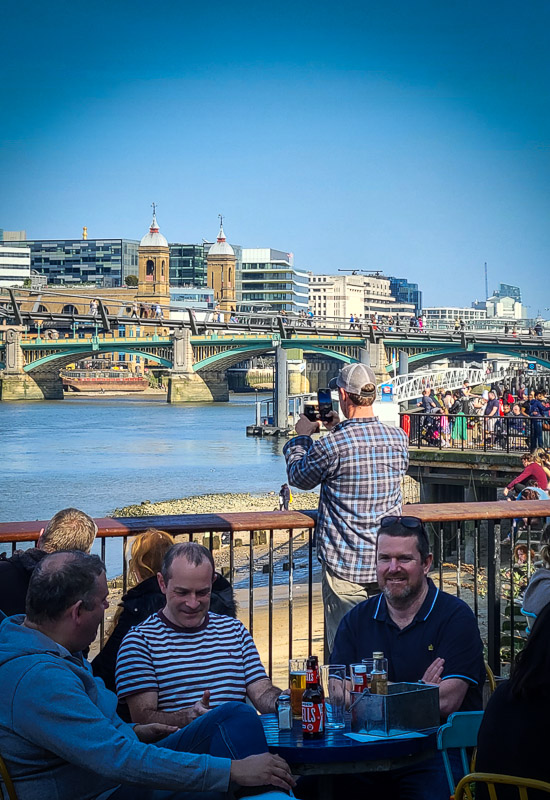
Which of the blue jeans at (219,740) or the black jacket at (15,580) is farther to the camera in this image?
the black jacket at (15,580)

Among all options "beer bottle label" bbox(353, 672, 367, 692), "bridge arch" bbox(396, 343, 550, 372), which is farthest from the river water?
"beer bottle label" bbox(353, 672, 367, 692)

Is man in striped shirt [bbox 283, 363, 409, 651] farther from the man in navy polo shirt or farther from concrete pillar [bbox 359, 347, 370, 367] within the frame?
concrete pillar [bbox 359, 347, 370, 367]

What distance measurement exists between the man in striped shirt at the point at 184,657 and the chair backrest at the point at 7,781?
0.62 m

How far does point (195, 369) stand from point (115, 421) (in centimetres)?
1016

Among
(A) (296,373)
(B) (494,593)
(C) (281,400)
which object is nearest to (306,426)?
(B) (494,593)

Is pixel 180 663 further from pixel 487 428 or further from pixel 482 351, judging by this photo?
pixel 482 351

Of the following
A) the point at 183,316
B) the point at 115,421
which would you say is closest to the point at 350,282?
the point at 183,316

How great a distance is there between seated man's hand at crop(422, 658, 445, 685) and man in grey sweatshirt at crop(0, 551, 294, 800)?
0.60 meters

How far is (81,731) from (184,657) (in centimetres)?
68

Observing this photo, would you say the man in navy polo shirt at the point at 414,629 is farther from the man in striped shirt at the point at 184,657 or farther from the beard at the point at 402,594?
the man in striped shirt at the point at 184,657

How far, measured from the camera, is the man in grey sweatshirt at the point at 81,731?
79.6 inches

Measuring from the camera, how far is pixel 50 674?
2037 mm

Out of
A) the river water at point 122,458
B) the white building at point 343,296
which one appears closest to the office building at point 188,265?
the white building at point 343,296

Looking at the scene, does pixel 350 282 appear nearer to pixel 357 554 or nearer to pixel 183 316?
pixel 183 316
